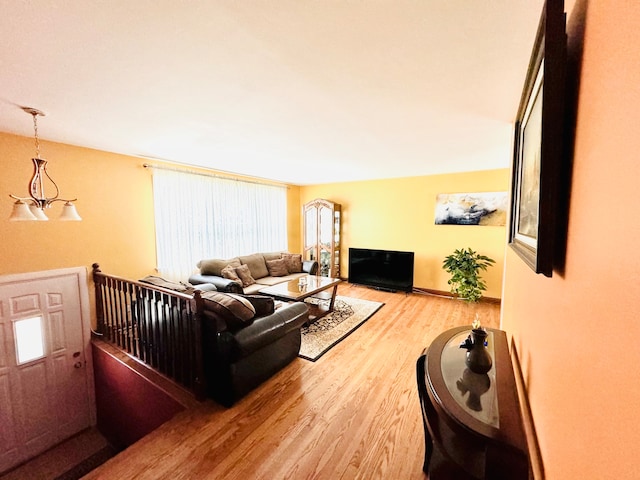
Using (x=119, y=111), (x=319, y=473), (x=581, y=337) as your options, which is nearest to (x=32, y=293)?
(x=119, y=111)

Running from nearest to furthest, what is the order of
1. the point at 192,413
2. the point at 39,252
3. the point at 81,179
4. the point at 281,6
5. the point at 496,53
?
the point at 281,6, the point at 496,53, the point at 192,413, the point at 39,252, the point at 81,179

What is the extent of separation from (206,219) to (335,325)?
2.79 meters

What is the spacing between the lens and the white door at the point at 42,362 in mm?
2490

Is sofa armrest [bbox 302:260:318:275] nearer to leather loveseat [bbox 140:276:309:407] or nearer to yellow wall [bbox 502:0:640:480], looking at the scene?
leather loveseat [bbox 140:276:309:407]

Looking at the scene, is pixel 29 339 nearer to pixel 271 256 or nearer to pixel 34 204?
pixel 34 204

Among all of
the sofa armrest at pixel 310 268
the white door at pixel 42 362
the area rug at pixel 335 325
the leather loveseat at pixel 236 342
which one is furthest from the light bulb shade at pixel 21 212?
the sofa armrest at pixel 310 268

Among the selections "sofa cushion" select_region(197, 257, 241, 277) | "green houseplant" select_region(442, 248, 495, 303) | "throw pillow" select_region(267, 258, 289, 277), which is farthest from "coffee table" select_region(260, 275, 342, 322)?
"green houseplant" select_region(442, 248, 495, 303)

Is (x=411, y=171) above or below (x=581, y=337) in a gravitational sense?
above

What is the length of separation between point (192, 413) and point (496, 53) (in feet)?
10.2

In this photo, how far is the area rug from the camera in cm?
295

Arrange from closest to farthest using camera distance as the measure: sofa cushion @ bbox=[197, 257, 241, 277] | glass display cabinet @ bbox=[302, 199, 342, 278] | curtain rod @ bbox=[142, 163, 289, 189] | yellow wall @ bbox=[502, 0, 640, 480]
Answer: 1. yellow wall @ bbox=[502, 0, 640, 480]
2. curtain rod @ bbox=[142, 163, 289, 189]
3. sofa cushion @ bbox=[197, 257, 241, 277]
4. glass display cabinet @ bbox=[302, 199, 342, 278]

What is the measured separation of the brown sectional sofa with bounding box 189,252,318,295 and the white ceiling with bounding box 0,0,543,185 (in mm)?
1975

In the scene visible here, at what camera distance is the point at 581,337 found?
0.54 m

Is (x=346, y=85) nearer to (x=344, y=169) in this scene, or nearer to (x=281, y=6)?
(x=281, y=6)
